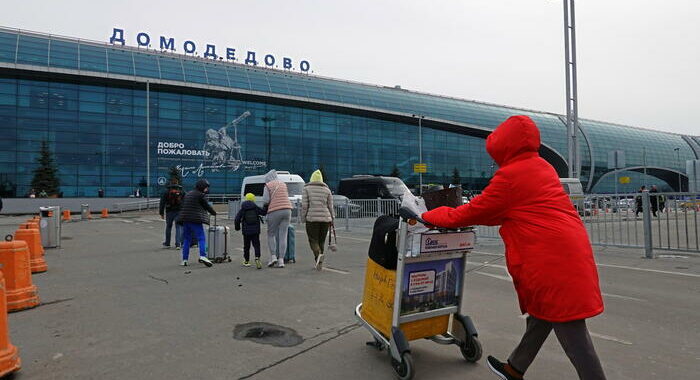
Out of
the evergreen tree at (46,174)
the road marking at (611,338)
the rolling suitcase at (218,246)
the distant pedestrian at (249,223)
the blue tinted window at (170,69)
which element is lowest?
the road marking at (611,338)

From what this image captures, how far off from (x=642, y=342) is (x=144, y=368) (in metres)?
4.32

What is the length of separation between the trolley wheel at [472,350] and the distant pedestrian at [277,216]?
211 inches

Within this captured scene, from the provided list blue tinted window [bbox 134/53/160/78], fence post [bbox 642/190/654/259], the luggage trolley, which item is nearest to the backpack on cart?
the luggage trolley

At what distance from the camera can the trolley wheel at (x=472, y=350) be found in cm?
359

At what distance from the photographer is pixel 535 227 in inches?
102

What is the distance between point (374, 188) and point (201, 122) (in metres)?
35.9

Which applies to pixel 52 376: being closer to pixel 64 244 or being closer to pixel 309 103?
pixel 64 244

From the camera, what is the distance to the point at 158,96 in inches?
2024

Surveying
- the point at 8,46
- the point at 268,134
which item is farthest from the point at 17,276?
the point at 268,134

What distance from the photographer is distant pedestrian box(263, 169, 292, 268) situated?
8531 mm

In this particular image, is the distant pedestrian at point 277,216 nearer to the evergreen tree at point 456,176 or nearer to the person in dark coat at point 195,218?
the person in dark coat at point 195,218

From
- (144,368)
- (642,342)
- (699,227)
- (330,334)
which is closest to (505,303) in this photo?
(642,342)

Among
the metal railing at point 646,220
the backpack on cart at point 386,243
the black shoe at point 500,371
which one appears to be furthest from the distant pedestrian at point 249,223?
the metal railing at point 646,220

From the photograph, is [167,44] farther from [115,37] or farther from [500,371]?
[500,371]
